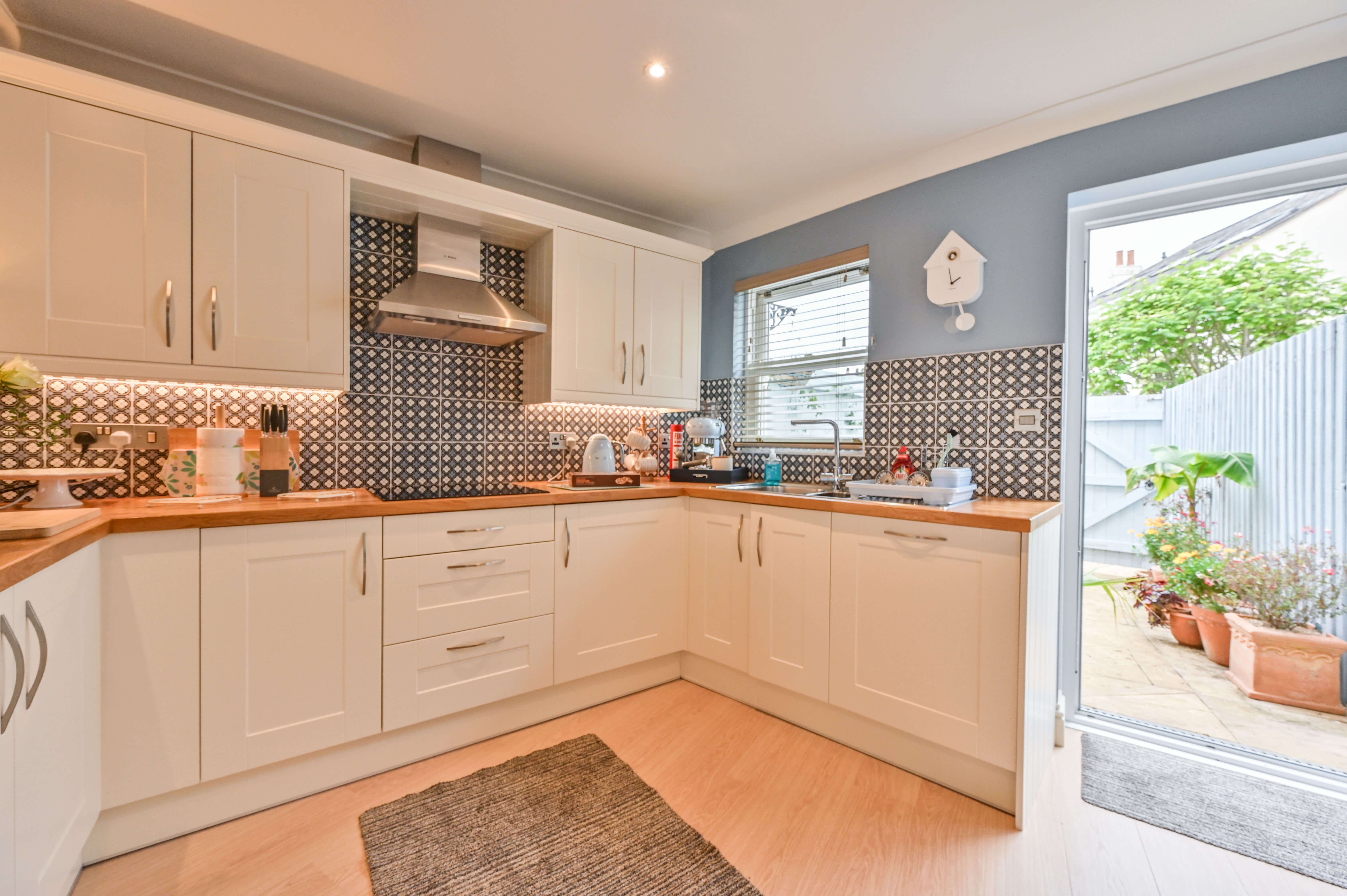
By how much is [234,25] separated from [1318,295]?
11.9 feet

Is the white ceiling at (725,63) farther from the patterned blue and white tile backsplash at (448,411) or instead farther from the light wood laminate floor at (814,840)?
the light wood laminate floor at (814,840)

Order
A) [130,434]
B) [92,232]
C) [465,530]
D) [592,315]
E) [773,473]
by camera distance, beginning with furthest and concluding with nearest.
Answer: [773,473] → [592,315] → [465,530] → [130,434] → [92,232]

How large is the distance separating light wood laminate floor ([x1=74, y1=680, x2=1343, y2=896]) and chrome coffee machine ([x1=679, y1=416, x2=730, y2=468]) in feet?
4.88

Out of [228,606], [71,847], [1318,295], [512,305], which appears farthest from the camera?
[512,305]

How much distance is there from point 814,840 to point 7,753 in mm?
1813

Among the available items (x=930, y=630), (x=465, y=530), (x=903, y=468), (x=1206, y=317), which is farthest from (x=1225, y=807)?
(x=465, y=530)

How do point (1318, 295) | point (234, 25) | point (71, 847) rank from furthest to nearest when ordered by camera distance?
1. point (1318, 295)
2. point (234, 25)
3. point (71, 847)

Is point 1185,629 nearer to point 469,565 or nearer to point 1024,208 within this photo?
point 1024,208

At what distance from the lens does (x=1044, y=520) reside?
184 centimetres

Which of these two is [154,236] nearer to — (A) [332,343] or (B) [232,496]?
(A) [332,343]

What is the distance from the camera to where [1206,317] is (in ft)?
7.07

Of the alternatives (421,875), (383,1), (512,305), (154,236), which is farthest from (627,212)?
(421,875)

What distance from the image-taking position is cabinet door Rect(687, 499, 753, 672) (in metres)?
2.48

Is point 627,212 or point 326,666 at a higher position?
point 627,212
